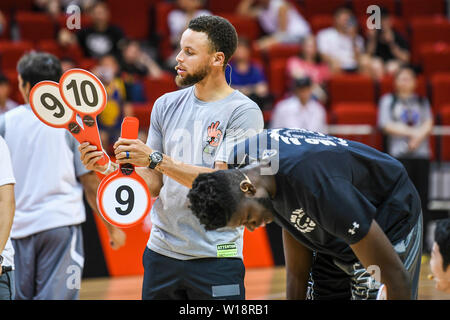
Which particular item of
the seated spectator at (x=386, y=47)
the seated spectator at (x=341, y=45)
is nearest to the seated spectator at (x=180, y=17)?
the seated spectator at (x=341, y=45)

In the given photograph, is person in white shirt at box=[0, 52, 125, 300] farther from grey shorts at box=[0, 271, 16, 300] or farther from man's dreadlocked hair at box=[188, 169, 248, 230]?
man's dreadlocked hair at box=[188, 169, 248, 230]

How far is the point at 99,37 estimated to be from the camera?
29.2 ft

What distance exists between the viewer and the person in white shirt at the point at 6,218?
9.71 ft

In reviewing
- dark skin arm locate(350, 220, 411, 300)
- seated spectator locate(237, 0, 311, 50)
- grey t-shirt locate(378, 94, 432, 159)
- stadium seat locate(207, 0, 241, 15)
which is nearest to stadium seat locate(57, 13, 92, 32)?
stadium seat locate(207, 0, 241, 15)

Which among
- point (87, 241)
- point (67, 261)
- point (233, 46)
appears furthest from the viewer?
point (87, 241)

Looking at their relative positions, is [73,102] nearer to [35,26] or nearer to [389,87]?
[35,26]

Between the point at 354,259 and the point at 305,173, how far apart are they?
22.6 inches

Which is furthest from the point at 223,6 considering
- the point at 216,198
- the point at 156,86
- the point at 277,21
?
the point at 216,198

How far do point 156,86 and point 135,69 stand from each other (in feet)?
1.78

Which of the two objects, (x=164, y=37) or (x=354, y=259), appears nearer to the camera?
(x=354, y=259)

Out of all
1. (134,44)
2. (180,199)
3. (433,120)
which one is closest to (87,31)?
(134,44)

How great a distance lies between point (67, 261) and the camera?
151 inches

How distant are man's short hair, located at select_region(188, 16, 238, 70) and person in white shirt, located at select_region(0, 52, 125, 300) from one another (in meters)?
1.07
